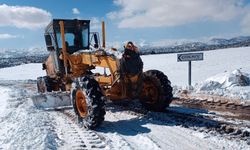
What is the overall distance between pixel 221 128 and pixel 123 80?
8.36ft

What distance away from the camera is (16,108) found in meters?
10.8

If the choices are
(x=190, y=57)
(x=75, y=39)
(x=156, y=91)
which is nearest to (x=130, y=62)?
(x=156, y=91)

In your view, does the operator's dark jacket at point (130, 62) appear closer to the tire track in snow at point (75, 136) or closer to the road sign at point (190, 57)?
the tire track in snow at point (75, 136)

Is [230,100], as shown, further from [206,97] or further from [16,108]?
[16,108]

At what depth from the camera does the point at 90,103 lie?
7672mm

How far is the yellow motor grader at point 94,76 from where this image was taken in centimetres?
788

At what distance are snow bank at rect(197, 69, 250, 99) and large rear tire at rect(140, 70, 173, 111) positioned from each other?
3.03m

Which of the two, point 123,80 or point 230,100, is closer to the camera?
point 123,80

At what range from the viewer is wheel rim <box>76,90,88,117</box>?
27.2 feet

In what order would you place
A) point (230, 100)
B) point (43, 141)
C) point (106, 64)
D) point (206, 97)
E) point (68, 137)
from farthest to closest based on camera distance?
point (206, 97) → point (230, 100) → point (106, 64) → point (68, 137) → point (43, 141)

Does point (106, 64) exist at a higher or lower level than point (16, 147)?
higher

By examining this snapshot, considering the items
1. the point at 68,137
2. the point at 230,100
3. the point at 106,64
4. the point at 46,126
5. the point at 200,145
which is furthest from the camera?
the point at 230,100

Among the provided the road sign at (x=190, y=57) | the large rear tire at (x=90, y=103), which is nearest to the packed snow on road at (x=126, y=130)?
the large rear tire at (x=90, y=103)

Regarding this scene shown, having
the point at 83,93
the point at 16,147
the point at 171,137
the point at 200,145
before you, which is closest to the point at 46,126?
the point at 83,93
